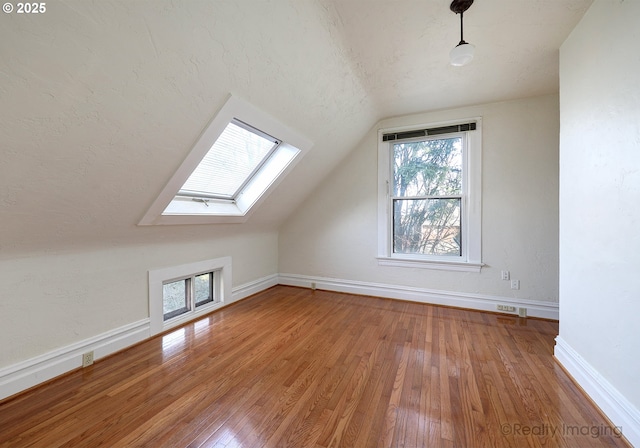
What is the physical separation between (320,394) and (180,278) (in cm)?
192

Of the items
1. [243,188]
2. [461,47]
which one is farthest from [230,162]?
[461,47]

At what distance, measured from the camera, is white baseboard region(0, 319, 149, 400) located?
163 centimetres

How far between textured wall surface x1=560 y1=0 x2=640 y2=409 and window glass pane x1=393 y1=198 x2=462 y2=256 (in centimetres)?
128

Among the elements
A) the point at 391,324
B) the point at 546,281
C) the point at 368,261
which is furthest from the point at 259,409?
the point at 546,281

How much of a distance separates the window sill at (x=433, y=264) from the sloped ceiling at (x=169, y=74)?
1997 mm

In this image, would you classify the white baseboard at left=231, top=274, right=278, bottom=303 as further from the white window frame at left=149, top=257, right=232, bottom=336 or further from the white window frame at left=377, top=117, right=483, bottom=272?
the white window frame at left=377, top=117, right=483, bottom=272

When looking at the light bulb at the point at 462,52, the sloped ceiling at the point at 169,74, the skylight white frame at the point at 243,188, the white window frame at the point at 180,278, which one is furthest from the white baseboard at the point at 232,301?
the light bulb at the point at 462,52

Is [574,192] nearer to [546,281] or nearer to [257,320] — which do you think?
[546,281]

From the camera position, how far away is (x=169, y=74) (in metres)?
1.41

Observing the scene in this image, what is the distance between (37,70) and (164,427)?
178cm

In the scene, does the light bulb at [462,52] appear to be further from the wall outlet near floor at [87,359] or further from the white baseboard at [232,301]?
the wall outlet near floor at [87,359]

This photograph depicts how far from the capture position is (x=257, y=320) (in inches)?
113

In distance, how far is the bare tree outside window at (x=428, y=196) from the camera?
327 centimetres

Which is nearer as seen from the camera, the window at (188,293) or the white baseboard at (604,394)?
the white baseboard at (604,394)
